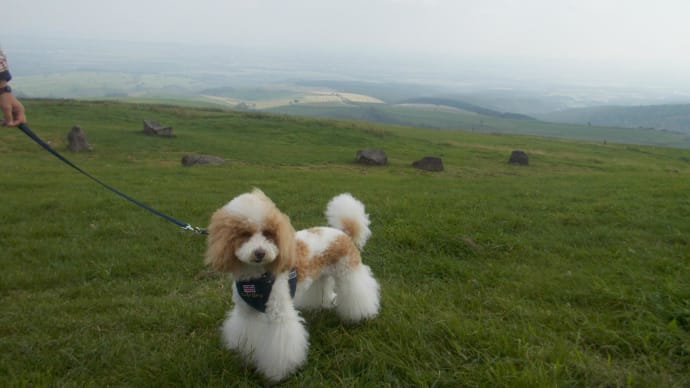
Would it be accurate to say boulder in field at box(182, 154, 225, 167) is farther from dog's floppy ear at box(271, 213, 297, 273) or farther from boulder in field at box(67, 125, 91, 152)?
dog's floppy ear at box(271, 213, 297, 273)

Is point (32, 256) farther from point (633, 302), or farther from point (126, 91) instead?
point (126, 91)

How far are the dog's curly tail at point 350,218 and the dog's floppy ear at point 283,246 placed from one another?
Answer: 4.13 ft

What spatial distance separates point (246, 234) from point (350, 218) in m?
1.63

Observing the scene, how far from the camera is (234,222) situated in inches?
134

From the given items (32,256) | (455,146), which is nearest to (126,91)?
(455,146)

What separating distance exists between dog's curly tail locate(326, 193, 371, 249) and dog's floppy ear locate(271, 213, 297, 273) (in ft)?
4.13

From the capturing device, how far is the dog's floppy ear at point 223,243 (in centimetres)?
339

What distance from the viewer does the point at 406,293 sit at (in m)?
4.95

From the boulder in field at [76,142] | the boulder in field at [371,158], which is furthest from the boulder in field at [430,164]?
the boulder in field at [76,142]

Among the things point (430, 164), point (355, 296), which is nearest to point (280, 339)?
point (355, 296)

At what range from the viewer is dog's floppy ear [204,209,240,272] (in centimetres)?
339

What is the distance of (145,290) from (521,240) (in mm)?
6534

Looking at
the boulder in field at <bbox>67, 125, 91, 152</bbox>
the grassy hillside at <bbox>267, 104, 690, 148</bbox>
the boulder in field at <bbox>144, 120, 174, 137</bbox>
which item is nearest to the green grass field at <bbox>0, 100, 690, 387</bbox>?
the boulder in field at <bbox>67, 125, 91, 152</bbox>

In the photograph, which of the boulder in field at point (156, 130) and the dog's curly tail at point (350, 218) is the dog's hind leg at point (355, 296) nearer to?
the dog's curly tail at point (350, 218)
